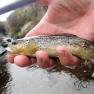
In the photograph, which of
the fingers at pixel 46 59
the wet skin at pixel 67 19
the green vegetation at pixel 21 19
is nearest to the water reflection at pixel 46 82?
the wet skin at pixel 67 19

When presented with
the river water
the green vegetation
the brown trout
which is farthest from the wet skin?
the green vegetation

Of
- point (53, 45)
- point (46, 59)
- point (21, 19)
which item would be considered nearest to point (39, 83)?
point (53, 45)

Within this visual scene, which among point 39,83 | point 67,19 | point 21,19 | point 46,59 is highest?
point 67,19

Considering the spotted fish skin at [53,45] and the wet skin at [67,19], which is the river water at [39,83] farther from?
the spotted fish skin at [53,45]

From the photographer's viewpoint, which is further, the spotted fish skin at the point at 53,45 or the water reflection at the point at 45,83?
the water reflection at the point at 45,83

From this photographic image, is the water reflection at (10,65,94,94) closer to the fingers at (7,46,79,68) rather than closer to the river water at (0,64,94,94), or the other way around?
the river water at (0,64,94,94)

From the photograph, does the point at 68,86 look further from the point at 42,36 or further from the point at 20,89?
the point at 42,36

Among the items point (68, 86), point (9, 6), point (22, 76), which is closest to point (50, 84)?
point (68, 86)

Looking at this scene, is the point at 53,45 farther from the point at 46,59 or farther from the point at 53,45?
the point at 46,59
